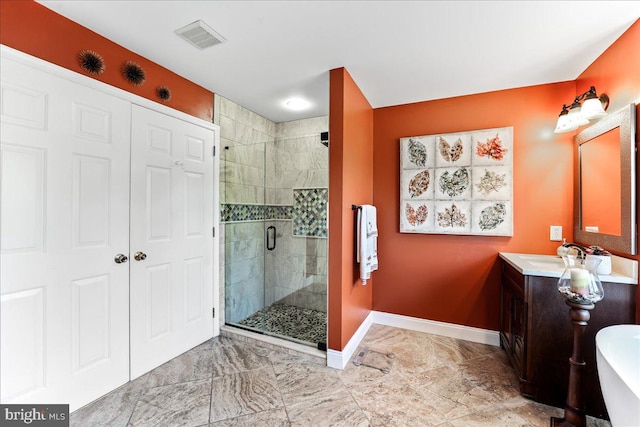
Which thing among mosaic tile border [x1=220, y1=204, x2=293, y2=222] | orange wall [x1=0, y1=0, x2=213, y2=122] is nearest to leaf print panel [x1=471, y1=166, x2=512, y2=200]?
mosaic tile border [x1=220, y1=204, x2=293, y2=222]

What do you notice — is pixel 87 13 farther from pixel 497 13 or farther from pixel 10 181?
pixel 497 13

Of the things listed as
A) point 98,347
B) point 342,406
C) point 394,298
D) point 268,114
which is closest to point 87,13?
point 268,114

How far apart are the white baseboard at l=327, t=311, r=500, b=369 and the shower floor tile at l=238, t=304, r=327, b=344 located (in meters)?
0.27

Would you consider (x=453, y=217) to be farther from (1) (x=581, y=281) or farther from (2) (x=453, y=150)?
(1) (x=581, y=281)

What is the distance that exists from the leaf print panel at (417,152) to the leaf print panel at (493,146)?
1.28ft

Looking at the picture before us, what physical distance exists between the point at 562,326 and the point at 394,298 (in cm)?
146

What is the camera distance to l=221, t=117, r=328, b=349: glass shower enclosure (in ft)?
9.31

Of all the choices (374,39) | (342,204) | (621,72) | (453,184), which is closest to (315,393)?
(342,204)

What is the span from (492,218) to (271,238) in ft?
7.80

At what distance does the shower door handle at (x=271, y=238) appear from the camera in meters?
3.30

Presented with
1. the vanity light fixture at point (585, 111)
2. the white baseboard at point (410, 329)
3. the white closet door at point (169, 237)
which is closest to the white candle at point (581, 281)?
the vanity light fixture at point (585, 111)

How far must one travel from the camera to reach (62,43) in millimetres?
1606
